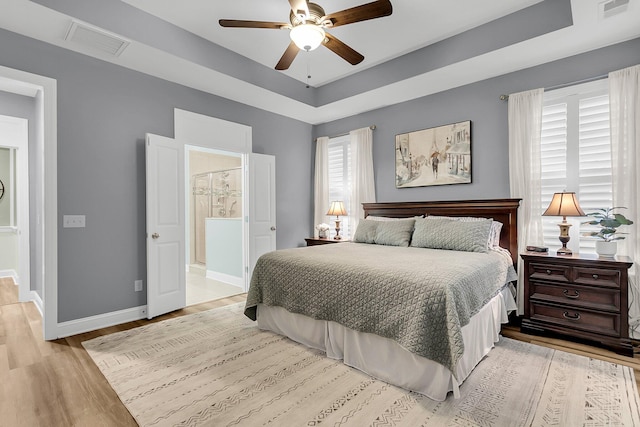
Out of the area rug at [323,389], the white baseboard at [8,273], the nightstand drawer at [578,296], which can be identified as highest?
the nightstand drawer at [578,296]

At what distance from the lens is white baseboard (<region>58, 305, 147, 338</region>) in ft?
9.76

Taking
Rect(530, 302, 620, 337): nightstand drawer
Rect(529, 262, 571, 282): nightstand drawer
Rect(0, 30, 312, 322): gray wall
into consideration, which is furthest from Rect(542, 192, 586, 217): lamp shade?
Rect(0, 30, 312, 322): gray wall

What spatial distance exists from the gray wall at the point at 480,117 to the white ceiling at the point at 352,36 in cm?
11

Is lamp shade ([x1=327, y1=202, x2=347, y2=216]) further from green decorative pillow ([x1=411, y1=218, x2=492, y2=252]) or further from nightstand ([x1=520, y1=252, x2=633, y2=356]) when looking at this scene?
nightstand ([x1=520, y1=252, x2=633, y2=356])

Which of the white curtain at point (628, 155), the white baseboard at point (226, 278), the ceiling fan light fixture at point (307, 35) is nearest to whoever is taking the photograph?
the ceiling fan light fixture at point (307, 35)

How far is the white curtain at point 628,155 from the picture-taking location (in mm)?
2752

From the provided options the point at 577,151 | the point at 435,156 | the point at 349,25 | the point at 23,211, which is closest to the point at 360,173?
the point at 435,156

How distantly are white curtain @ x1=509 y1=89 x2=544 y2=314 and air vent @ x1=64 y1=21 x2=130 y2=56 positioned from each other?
13.0ft

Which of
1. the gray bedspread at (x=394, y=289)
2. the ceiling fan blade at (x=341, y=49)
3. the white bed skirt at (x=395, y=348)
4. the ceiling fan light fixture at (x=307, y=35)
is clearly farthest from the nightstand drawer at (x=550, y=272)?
the ceiling fan light fixture at (x=307, y=35)

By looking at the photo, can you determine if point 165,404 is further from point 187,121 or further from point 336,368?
point 187,121

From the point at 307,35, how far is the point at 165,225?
257 cm

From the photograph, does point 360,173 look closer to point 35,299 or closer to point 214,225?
point 214,225

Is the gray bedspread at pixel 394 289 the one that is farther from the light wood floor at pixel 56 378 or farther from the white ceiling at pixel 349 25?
the white ceiling at pixel 349 25

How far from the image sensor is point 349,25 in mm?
3172
